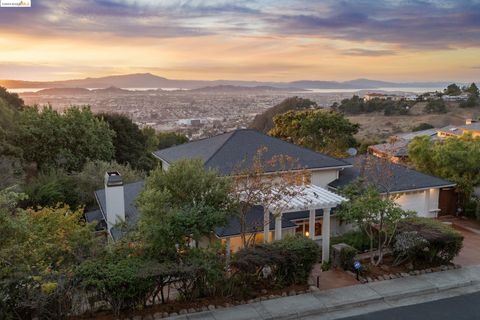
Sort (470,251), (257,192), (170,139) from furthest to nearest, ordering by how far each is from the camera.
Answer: (170,139), (470,251), (257,192)

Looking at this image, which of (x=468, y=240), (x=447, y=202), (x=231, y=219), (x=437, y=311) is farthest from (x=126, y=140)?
(x=437, y=311)

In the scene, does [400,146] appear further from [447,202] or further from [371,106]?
[371,106]

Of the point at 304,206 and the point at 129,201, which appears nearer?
the point at 304,206

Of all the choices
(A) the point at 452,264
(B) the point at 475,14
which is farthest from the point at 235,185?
(B) the point at 475,14

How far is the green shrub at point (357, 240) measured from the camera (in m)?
17.7

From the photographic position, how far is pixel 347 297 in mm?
13445

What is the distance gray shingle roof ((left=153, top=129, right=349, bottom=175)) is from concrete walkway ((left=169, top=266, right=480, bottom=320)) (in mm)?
7436

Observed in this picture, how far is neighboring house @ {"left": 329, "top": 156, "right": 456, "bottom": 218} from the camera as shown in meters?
21.8

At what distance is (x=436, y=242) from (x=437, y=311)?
3310 millimetres

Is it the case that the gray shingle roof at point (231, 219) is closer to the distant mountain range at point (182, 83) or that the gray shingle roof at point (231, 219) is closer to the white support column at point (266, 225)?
the white support column at point (266, 225)

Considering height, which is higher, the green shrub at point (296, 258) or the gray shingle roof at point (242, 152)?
the gray shingle roof at point (242, 152)

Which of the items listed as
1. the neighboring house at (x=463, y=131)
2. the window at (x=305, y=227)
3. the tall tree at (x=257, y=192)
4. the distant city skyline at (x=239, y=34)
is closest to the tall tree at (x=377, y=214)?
the tall tree at (x=257, y=192)

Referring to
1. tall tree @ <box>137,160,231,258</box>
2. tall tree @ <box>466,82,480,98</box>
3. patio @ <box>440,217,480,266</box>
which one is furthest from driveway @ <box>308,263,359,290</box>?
tall tree @ <box>466,82,480,98</box>

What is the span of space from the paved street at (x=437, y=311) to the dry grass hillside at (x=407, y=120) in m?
68.7
